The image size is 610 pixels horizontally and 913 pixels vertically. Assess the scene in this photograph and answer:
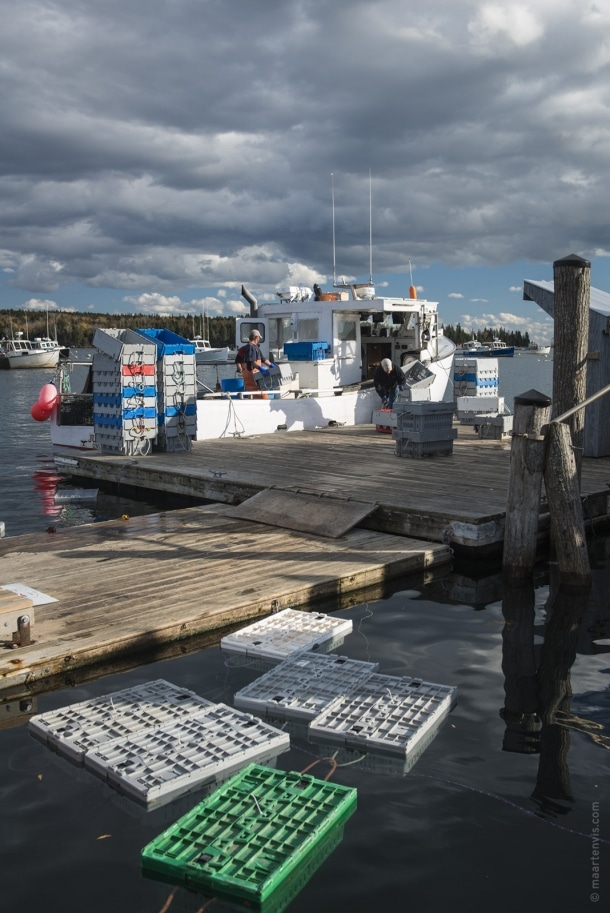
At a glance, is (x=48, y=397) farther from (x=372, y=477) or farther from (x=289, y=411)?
(x=372, y=477)

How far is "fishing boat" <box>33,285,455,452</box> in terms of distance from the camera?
14945 millimetres

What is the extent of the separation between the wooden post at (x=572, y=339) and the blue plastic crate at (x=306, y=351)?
27.6 ft

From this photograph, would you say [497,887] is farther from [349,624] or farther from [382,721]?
[349,624]

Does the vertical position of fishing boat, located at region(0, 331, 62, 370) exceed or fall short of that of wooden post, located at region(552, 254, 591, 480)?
it exceeds it

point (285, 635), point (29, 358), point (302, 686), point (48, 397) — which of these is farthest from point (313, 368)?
point (29, 358)

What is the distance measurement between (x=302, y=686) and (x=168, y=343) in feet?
29.3

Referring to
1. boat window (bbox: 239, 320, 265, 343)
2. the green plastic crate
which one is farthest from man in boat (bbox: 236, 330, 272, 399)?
the green plastic crate

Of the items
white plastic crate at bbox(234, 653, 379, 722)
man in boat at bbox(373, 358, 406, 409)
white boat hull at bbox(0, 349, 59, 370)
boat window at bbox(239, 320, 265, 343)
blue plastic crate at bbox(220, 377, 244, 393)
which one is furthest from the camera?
white boat hull at bbox(0, 349, 59, 370)

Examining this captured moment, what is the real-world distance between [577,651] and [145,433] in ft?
26.9

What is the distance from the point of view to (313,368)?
16.7 meters

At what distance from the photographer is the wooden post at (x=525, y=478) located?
7438 millimetres

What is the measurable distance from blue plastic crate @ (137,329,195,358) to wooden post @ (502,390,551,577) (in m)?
6.46

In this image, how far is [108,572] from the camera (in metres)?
7.20

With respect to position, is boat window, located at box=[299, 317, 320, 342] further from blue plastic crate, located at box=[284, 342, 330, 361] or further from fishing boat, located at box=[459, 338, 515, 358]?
A: fishing boat, located at box=[459, 338, 515, 358]
